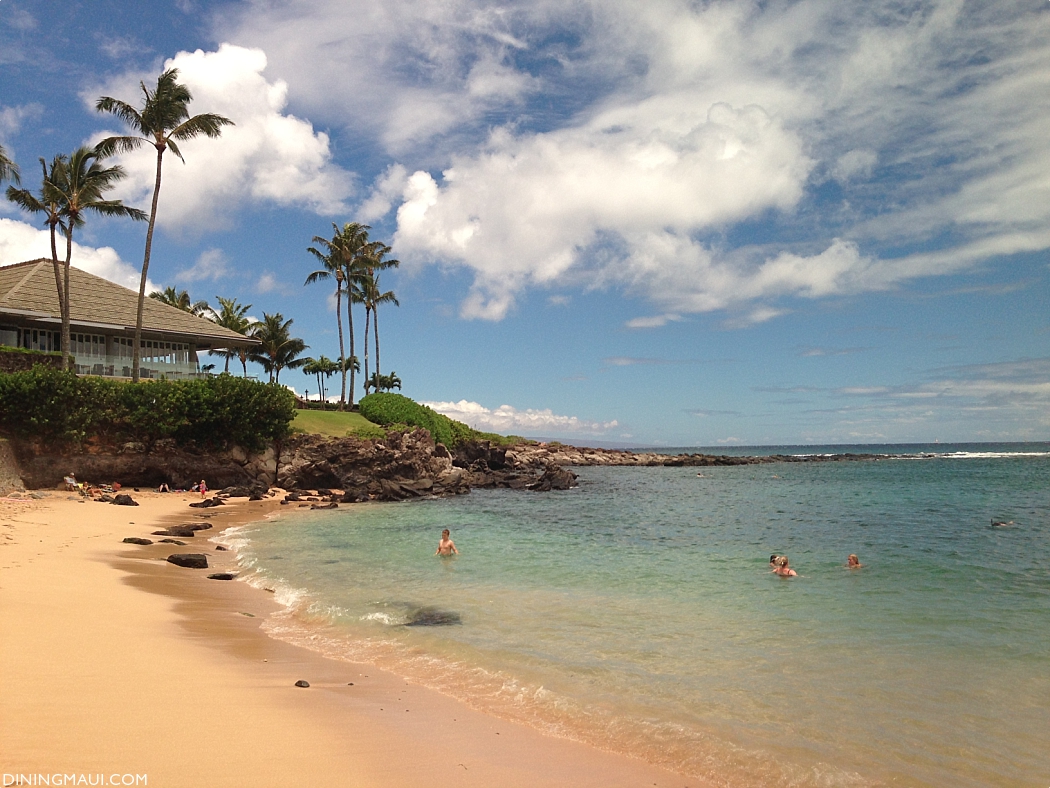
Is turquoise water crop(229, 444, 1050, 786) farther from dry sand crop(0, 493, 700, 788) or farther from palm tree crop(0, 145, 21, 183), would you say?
palm tree crop(0, 145, 21, 183)

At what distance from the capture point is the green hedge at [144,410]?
89.1ft

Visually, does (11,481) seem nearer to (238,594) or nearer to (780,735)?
(238,594)

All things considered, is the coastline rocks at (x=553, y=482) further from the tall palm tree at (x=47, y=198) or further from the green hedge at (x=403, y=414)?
the tall palm tree at (x=47, y=198)

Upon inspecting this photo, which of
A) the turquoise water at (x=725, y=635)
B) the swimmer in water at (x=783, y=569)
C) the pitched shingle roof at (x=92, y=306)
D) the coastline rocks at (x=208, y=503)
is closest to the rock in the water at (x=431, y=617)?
the turquoise water at (x=725, y=635)

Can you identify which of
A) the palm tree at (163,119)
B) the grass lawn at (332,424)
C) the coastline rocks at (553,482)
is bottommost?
the coastline rocks at (553,482)

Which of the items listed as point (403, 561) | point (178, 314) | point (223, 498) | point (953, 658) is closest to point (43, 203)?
point (178, 314)

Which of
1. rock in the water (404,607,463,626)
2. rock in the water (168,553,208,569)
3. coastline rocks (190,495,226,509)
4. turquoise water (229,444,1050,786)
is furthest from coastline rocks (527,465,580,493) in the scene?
rock in the water (404,607,463,626)

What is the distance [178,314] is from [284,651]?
150 feet

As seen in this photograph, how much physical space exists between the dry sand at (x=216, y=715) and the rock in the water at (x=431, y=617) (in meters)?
2.47

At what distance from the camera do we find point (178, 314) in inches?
1833

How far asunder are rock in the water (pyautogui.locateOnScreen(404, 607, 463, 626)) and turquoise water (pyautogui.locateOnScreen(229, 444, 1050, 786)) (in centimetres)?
15

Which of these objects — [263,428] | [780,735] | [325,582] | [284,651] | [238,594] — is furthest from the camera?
[263,428]

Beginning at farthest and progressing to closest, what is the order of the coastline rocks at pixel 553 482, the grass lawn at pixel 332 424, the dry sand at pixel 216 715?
the coastline rocks at pixel 553 482
the grass lawn at pixel 332 424
the dry sand at pixel 216 715

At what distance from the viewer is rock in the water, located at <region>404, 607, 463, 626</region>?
10.9m
